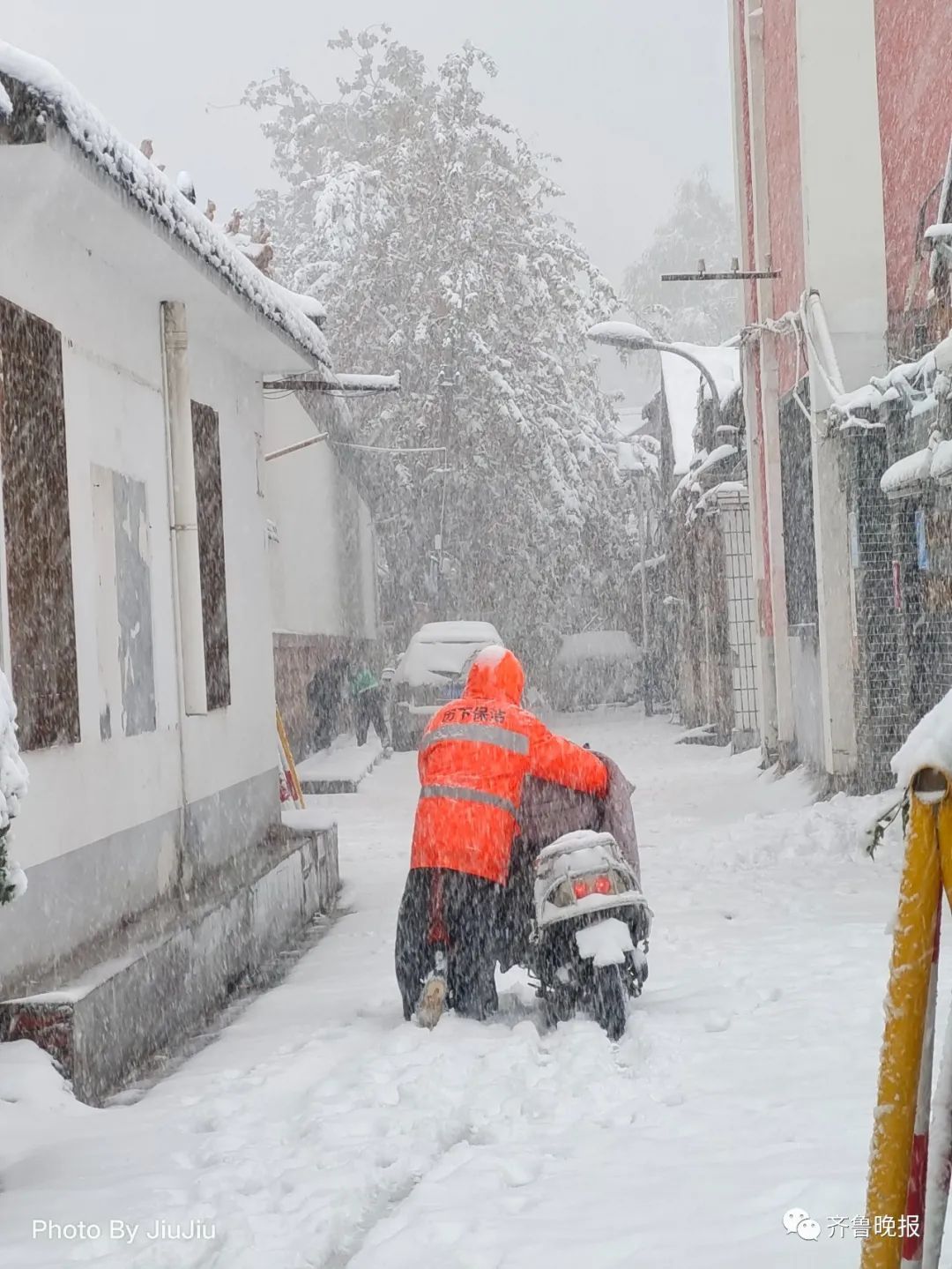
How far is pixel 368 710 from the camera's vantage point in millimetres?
22766

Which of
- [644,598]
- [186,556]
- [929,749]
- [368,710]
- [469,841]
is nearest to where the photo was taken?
[929,749]

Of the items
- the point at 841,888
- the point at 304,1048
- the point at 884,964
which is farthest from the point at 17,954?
the point at 841,888

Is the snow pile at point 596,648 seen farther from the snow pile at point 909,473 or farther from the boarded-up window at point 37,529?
the boarded-up window at point 37,529

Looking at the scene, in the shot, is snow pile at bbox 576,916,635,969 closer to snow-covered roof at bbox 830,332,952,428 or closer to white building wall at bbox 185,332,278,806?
white building wall at bbox 185,332,278,806

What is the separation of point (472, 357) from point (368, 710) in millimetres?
11480

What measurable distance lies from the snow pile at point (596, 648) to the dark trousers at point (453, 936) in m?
27.8

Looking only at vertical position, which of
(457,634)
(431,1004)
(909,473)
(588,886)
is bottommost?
(431,1004)

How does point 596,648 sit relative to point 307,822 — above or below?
above

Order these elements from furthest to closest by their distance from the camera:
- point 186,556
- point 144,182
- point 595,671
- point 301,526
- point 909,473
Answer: point 595,671 < point 301,526 < point 909,473 < point 186,556 < point 144,182

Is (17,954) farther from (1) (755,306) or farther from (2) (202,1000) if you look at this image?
(1) (755,306)

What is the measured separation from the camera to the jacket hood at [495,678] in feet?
20.9

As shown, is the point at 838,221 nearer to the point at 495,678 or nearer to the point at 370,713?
the point at 495,678

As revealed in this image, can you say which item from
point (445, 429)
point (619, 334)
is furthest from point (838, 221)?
point (445, 429)

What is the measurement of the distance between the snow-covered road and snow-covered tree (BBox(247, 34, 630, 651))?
2442 cm
